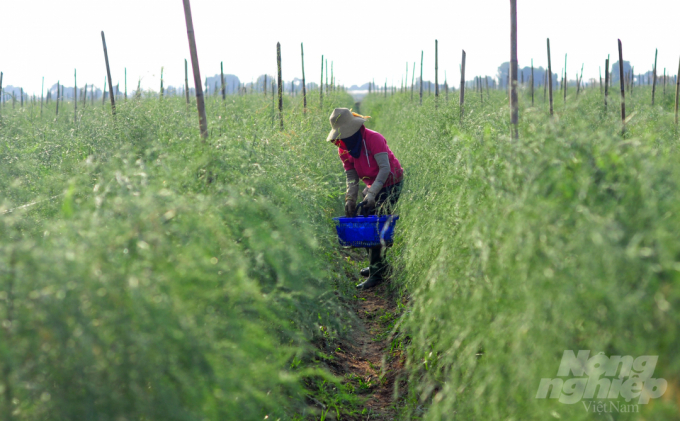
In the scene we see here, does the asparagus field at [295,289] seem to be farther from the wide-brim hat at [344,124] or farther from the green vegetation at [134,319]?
the wide-brim hat at [344,124]

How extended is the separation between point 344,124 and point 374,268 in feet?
4.93

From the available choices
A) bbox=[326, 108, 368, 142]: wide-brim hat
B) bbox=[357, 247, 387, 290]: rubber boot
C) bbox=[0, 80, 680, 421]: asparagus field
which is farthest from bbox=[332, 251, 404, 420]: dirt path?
bbox=[326, 108, 368, 142]: wide-brim hat

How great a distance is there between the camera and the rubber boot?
489 cm

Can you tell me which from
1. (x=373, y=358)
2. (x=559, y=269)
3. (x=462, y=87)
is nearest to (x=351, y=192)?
(x=373, y=358)

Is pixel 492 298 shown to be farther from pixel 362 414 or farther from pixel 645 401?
pixel 362 414

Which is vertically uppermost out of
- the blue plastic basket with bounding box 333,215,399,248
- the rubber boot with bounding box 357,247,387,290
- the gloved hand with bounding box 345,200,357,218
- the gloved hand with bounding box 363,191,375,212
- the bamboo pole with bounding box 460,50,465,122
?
the bamboo pole with bounding box 460,50,465,122

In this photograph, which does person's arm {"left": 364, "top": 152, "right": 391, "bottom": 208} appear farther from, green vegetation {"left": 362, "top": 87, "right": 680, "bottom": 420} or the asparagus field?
green vegetation {"left": 362, "top": 87, "right": 680, "bottom": 420}

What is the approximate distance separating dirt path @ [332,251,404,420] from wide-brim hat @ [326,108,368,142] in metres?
1.59

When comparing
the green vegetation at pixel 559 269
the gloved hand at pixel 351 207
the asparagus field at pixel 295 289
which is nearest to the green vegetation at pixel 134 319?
the asparagus field at pixel 295 289

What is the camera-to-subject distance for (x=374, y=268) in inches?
195

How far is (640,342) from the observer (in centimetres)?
138

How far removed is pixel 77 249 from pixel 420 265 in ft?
8.11

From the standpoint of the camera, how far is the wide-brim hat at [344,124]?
187 inches

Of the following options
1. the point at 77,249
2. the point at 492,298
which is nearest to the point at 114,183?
the point at 77,249
